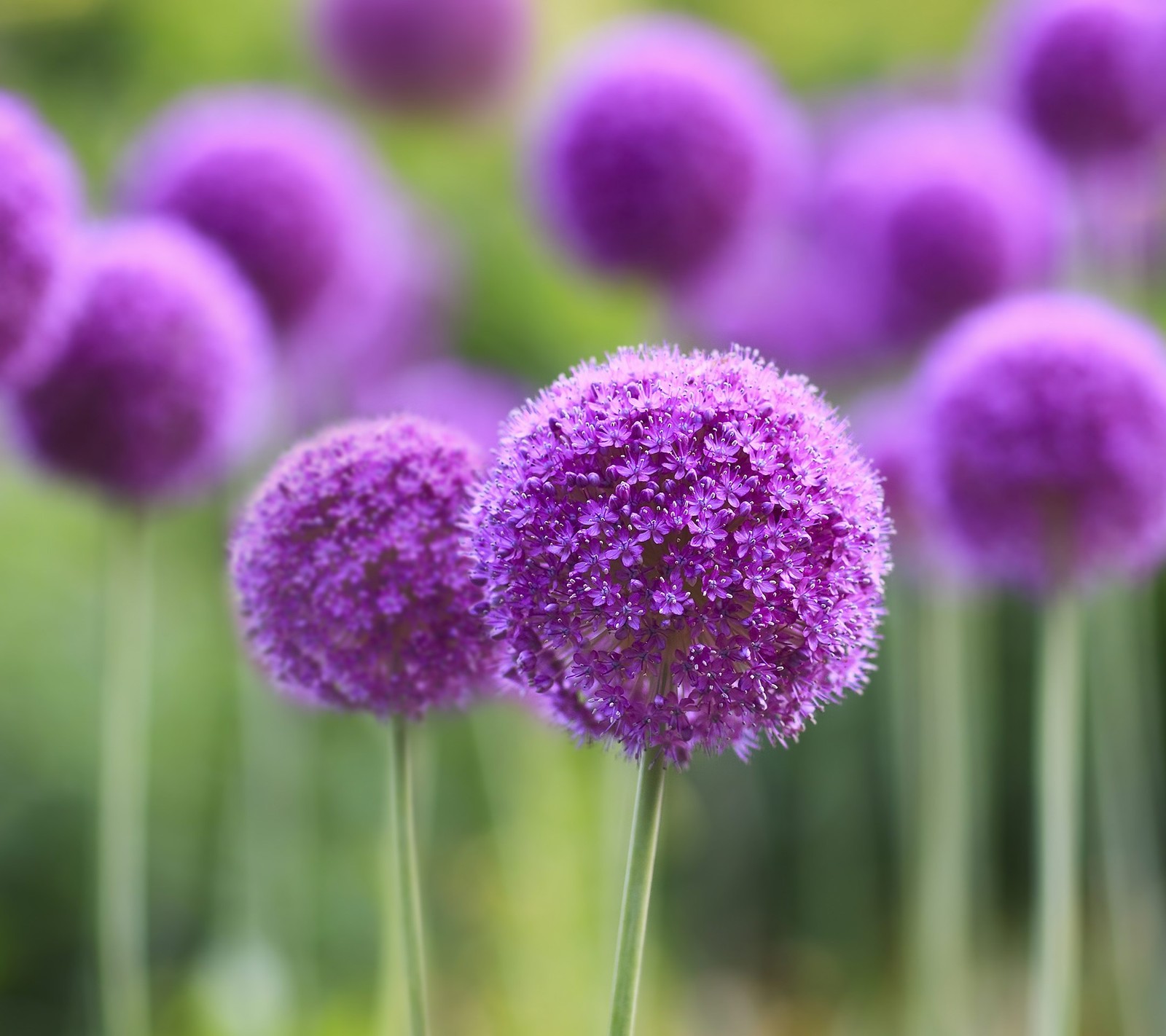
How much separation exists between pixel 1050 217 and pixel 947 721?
32.8 inches

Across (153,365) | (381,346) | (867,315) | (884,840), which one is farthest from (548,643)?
(884,840)

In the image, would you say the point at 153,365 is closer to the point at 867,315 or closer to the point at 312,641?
the point at 312,641

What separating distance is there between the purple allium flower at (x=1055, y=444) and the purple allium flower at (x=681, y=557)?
59cm

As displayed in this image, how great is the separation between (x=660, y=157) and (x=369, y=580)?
1.13 meters

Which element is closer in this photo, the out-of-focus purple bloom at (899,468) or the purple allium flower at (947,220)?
the out-of-focus purple bloom at (899,468)

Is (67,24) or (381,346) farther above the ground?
(67,24)

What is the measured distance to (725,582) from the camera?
0.73m

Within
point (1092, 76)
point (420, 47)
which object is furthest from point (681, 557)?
point (420, 47)

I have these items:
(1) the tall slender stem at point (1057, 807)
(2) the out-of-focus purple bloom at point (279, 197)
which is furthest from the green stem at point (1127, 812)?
(2) the out-of-focus purple bloom at point (279, 197)

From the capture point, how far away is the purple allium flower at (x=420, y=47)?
268cm

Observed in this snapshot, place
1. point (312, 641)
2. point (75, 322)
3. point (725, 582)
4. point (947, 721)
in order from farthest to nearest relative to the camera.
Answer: point (947, 721) < point (75, 322) < point (312, 641) < point (725, 582)

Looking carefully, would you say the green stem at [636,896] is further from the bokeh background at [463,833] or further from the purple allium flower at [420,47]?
the purple allium flower at [420,47]

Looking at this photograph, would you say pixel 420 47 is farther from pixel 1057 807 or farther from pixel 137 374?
pixel 1057 807

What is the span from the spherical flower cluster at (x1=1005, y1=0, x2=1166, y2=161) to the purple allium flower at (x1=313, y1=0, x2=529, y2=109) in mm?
1258
